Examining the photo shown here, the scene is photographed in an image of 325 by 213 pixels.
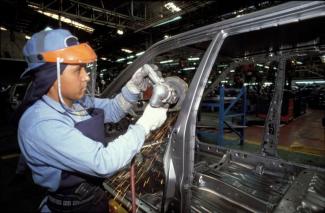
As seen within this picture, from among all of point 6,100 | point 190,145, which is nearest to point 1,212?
point 190,145

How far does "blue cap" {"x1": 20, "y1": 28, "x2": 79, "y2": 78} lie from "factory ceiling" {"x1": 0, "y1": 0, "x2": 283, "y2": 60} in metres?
6.06

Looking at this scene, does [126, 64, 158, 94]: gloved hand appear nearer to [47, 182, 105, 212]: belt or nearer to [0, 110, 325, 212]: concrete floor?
[47, 182, 105, 212]: belt

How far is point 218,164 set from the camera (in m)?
3.04

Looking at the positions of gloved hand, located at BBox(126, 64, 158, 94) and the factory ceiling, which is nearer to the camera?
gloved hand, located at BBox(126, 64, 158, 94)

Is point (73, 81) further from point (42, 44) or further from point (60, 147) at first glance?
point (60, 147)

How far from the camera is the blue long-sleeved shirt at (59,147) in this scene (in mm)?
1240

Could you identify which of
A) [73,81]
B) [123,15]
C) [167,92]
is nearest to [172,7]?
[123,15]

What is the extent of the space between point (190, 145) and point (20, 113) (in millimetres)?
1150

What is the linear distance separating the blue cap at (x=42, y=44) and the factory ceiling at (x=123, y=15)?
6.06 metres

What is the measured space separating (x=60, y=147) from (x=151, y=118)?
0.62 metres

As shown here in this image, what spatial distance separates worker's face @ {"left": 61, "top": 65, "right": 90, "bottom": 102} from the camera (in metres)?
1.43

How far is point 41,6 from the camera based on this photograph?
25.0ft

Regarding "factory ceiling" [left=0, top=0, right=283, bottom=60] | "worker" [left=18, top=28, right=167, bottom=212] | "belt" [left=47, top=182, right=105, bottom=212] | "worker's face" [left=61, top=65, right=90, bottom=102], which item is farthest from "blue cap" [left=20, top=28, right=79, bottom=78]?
"factory ceiling" [left=0, top=0, right=283, bottom=60]

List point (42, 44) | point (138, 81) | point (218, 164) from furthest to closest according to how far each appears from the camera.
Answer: point (218, 164) → point (138, 81) → point (42, 44)
